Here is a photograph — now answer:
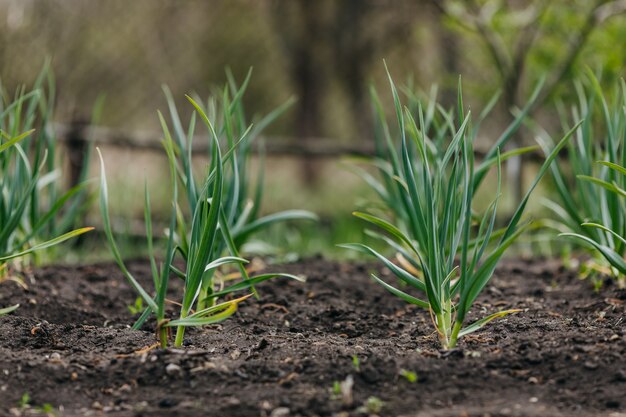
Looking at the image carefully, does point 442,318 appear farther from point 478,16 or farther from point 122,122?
point 122,122

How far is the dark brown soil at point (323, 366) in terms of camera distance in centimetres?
177

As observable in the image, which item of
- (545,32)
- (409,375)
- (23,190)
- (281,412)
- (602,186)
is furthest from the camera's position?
(545,32)

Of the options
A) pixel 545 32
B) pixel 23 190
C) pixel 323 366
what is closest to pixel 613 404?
pixel 323 366

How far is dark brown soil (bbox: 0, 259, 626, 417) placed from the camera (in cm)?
177

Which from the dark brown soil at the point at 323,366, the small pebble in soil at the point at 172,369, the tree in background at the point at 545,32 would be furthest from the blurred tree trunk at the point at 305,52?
the small pebble in soil at the point at 172,369

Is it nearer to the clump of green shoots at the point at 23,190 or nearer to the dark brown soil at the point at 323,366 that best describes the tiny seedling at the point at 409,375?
the dark brown soil at the point at 323,366

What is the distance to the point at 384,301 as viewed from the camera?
2.98m

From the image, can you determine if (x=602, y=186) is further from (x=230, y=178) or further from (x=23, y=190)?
(x=23, y=190)

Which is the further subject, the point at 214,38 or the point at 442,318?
the point at 214,38

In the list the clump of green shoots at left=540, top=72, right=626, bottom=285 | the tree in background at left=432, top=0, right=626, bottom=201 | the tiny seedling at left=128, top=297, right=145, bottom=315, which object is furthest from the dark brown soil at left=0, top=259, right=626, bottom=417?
the tree in background at left=432, top=0, right=626, bottom=201

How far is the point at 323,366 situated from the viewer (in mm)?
1933

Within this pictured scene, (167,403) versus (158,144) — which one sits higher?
(167,403)

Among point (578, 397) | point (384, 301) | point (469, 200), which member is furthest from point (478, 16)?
point (578, 397)

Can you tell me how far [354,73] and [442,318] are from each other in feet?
27.9
